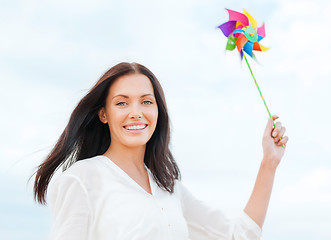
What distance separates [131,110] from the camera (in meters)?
3.15

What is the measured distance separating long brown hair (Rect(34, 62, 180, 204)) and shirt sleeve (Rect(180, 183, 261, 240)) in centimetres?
25

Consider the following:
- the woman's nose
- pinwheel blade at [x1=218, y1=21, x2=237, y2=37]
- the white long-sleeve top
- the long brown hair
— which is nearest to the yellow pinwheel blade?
pinwheel blade at [x1=218, y1=21, x2=237, y2=37]

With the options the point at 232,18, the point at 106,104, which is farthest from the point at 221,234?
the point at 232,18

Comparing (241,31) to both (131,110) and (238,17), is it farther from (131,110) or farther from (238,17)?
(131,110)

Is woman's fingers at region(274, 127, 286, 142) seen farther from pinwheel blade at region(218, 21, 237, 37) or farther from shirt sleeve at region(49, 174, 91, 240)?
shirt sleeve at region(49, 174, 91, 240)

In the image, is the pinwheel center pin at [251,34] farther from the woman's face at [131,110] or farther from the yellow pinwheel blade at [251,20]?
the woman's face at [131,110]

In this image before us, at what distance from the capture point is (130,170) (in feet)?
10.7

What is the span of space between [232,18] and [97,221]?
Result: 1669 millimetres

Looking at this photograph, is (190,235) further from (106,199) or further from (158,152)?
(106,199)

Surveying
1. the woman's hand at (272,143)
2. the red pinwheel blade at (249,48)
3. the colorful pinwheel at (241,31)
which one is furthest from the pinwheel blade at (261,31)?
the woman's hand at (272,143)

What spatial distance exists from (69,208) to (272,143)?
138cm

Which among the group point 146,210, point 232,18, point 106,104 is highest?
point 232,18

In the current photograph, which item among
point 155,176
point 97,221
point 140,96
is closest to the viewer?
point 97,221

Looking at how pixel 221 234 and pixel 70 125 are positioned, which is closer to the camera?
pixel 70 125
